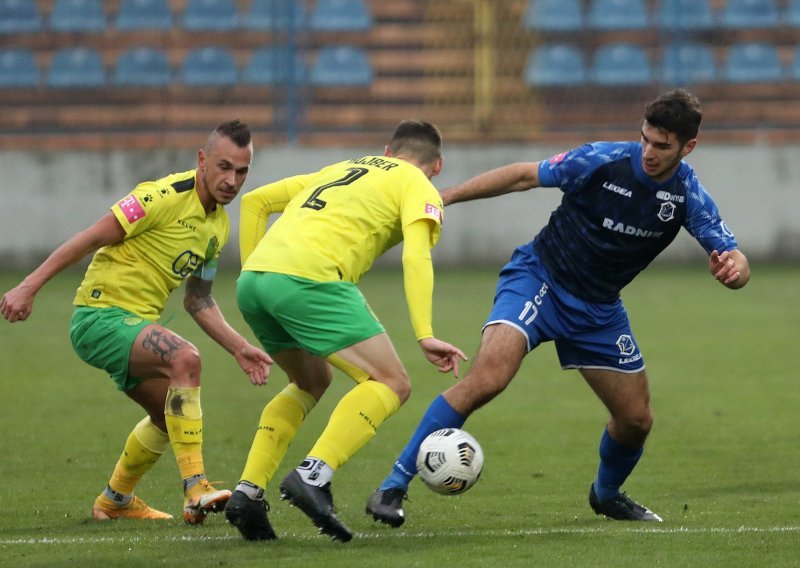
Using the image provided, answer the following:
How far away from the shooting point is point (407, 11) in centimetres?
2167

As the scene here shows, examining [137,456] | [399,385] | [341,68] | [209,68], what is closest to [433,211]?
[399,385]

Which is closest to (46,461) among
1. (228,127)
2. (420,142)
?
(228,127)

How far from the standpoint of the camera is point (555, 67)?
69.2ft

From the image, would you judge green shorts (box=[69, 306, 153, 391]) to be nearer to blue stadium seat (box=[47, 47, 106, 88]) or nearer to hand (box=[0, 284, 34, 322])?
hand (box=[0, 284, 34, 322])

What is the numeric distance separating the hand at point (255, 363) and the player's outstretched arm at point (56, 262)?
2.54 feet

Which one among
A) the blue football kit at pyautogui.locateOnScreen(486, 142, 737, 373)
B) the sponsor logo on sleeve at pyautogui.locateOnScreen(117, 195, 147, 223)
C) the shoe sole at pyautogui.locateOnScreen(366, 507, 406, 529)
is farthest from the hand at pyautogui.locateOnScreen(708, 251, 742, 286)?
the sponsor logo on sleeve at pyautogui.locateOnScreen(117, 195, 147, 223)

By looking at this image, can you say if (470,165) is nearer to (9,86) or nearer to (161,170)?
(161,170)

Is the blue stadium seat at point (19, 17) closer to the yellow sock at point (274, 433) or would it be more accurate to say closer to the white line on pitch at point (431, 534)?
the yellow sock at point (274, 433)

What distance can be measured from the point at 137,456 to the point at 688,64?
16050mm

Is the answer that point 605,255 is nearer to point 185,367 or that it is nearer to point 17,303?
point 185,367

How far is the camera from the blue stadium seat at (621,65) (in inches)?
824

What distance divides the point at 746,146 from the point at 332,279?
15.9 metres

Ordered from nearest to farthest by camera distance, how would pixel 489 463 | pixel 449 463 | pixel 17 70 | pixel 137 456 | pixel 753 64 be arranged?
pixel 449 463 → pixel 137 456 → pixel 489 463 → pixel 17 70 → pixel 753 64

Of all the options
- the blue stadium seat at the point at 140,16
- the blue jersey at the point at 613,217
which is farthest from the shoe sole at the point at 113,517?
the blue stadium seat at the point at 140,16
